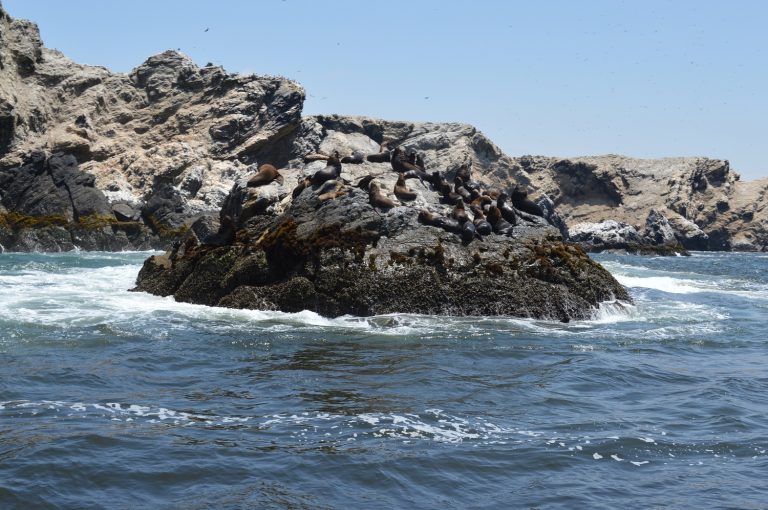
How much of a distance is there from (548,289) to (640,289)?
27.7 feet

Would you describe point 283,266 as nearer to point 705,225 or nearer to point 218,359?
point 218,359

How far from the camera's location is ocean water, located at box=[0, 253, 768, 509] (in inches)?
244

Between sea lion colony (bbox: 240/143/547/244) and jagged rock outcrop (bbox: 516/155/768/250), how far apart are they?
7362 cm

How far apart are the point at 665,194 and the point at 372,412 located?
9451 centimetres

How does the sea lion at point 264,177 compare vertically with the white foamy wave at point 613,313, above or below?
above

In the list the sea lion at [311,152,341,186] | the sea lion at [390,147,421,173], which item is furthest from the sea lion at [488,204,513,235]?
the sea lion at [311,152,341,186]

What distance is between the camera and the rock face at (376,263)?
1504 cm

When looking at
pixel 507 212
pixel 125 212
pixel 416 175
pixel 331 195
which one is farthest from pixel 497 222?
pixel 125 212

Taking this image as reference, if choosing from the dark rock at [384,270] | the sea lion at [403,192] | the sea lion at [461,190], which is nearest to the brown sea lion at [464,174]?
the sea lion at [461,190]

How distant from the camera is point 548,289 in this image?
50.5ft

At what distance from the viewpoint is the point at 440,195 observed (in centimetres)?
1795

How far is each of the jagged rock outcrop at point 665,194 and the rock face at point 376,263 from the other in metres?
76.3

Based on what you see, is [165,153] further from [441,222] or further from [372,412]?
[372,412]

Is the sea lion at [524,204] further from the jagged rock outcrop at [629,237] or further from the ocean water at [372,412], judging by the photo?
the jagged rock outcrop at [629,237]
